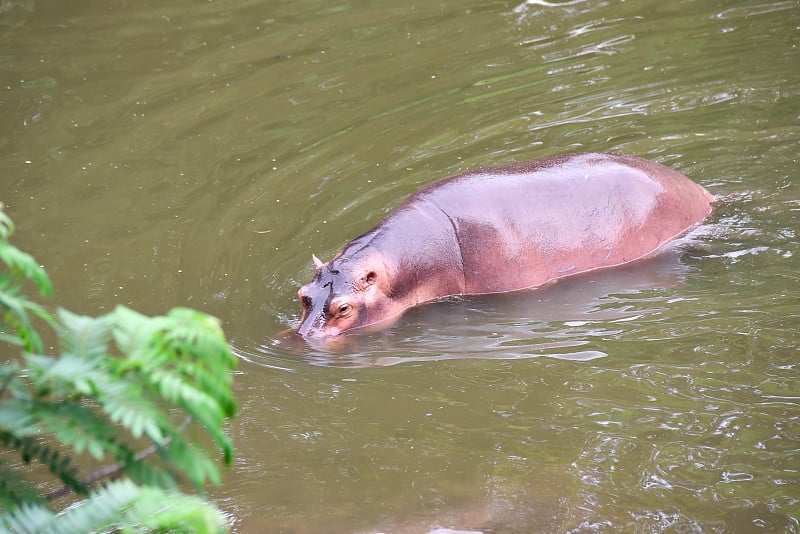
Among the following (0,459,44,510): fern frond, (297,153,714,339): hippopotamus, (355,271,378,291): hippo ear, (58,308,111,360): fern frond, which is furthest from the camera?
(297,153,714,339): hippopotamus

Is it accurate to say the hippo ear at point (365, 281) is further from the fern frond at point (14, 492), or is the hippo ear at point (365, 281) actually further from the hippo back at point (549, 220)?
the fern frond at point (14, 492)

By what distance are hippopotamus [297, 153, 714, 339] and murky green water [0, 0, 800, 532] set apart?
0.60ft

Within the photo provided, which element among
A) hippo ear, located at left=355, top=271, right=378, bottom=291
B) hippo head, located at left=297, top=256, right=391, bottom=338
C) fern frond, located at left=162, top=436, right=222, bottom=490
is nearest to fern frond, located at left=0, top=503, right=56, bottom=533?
fern frond, located at left=162, top=436, right=222, bottom=490

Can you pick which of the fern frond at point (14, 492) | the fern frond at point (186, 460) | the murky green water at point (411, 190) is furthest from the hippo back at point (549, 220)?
the fern frond at point (186, 460)

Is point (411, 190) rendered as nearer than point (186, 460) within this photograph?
No

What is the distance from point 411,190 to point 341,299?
180 centimetres

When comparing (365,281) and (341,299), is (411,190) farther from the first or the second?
(341,299)

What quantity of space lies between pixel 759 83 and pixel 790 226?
7.84ft

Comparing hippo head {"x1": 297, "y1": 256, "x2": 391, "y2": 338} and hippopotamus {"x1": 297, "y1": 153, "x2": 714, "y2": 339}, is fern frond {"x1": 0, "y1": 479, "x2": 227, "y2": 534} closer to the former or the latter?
hippo head {"x1": 297, "y1": 256, "x2": 391, "y2": 338}

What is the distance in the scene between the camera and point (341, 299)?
211 inches

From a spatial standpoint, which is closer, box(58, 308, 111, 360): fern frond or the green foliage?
the green foliage

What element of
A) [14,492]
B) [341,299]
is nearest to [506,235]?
[341,299]

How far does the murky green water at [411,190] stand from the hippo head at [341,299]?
19cm

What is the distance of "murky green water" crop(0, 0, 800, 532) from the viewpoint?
3.84 metres
